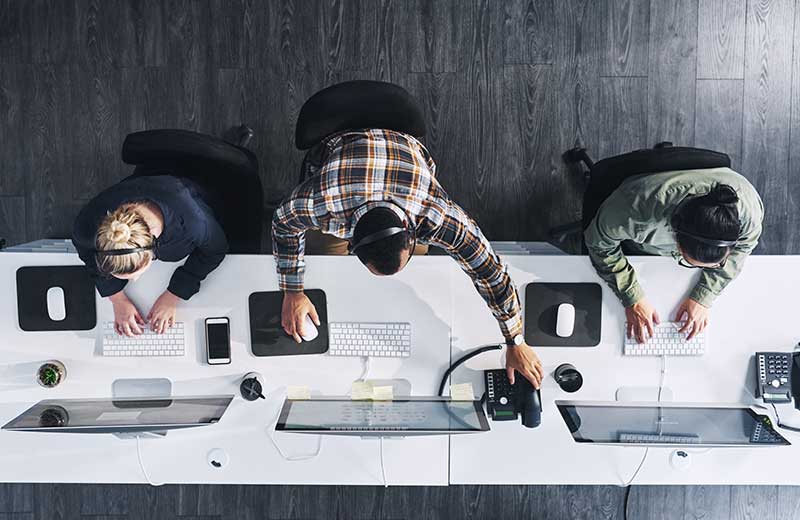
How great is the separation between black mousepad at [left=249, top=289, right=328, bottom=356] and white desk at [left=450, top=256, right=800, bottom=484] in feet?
1.41

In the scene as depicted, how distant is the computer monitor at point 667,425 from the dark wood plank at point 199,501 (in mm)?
1632

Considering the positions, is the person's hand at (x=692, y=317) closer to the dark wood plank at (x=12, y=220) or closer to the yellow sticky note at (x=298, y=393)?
the yellow sticky note at (x=298, y=393)

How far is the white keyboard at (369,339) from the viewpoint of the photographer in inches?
72.7

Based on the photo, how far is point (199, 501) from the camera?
2578 mm

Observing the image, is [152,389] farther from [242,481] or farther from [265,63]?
[265,63]

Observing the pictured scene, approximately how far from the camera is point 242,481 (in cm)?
193

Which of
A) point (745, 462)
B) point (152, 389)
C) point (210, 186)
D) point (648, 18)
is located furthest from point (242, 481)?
point (648, 18)

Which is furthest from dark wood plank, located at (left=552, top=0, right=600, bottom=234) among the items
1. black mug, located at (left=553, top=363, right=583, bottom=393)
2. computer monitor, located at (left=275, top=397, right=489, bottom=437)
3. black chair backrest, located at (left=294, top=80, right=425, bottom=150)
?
computer monitor, located at (left=275, top=397, right=489, bottom=437)

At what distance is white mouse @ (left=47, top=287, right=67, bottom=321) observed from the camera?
1807 millimetres

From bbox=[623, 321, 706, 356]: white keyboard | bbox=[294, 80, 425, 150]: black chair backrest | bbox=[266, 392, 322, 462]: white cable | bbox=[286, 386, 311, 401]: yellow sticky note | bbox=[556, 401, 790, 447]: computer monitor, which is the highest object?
bbox=[294, 80, 425, 150]: black chair backrest

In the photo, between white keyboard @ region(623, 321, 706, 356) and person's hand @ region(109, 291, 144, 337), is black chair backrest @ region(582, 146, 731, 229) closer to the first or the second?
white keyboard @ region(623, 321, 706, 356)

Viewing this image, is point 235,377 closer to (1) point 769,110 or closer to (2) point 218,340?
(2) point 218,340

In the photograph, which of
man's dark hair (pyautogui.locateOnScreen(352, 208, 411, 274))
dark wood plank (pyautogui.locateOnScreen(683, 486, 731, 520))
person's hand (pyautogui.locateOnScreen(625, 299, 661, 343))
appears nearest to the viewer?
man's dark hair (pyautogui.locateOnScreen(352, 208, 411, 274))

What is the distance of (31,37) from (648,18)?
257cm
